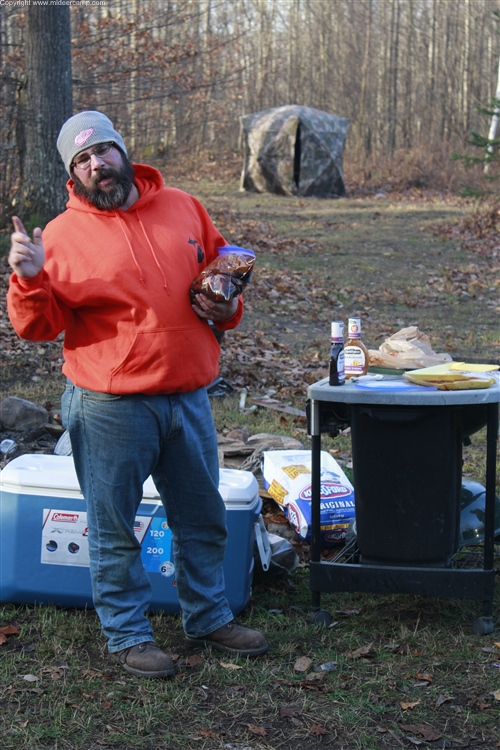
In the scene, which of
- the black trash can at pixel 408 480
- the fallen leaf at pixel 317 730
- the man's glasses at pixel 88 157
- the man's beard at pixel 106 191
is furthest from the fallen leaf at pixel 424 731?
the man's glasses at pixel 88 157

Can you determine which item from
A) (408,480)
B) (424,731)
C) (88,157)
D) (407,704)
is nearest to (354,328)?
(408,480)

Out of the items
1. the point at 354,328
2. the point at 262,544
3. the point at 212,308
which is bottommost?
the point at 262,544

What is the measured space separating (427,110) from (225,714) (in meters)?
32.3

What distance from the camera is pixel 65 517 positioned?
3857mm

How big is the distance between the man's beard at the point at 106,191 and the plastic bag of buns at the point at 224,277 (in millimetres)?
421

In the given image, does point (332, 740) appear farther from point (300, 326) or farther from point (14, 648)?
point (300, 326)

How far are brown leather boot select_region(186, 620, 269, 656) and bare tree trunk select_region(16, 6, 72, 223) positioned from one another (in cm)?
842

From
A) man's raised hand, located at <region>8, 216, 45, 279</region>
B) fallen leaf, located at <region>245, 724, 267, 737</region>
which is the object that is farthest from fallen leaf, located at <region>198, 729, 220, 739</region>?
man's raised hand, located at <region>8, 216, 45, 279</region>

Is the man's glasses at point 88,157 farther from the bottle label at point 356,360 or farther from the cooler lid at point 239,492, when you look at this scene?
the cooler lid at point 239,492

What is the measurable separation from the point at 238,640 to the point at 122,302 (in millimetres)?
1480

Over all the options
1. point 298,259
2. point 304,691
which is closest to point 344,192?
point 298,259

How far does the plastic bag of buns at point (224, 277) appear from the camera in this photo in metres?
3.20

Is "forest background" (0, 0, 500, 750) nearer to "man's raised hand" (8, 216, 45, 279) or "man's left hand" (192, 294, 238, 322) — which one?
"man's left hand" (192, 294, 238, 322)

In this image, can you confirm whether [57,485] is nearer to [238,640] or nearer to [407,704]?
[238,640]
